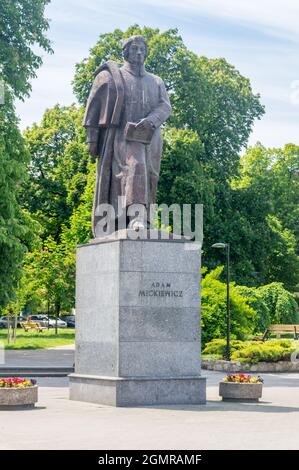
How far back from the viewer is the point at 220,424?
15258 mm

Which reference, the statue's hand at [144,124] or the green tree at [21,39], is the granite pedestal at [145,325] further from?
the green tree at [21,39]

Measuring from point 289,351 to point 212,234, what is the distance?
17328 millimetres

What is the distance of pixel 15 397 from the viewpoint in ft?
58.9

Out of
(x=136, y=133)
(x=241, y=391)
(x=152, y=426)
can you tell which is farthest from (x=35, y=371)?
(x=152, y=426)

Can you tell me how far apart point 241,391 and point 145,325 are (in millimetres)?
2806

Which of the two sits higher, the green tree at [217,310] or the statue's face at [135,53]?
the statue's face at [135,53]

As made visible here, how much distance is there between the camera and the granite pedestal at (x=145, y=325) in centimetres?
1816

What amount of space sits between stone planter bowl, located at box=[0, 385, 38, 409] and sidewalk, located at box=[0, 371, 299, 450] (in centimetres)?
35

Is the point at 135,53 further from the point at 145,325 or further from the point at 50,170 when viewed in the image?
the point at 50,170

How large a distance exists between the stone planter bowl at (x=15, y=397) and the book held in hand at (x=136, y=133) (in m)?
5.16

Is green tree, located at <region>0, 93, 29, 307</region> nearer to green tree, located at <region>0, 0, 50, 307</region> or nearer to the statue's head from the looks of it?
green tree, located at <region>0, 0, 50, 307</region>

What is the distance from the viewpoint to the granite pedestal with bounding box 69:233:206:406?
1816cm

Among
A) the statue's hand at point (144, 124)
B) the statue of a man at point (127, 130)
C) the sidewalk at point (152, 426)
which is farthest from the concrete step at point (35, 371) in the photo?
the statue's hand at point (144, 124)
